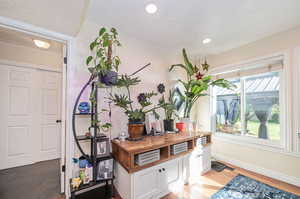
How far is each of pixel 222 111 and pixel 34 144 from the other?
14.3 feet

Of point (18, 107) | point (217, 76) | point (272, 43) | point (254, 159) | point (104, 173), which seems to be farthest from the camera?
point (217, 76)

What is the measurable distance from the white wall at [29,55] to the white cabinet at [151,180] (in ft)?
9.33

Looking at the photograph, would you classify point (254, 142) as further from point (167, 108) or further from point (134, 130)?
point (134, 130)

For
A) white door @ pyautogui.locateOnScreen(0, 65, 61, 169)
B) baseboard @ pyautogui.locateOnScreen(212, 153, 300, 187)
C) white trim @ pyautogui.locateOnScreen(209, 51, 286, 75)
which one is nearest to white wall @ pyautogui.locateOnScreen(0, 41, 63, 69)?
white door @ pyautogui.locateOnScreen(0, 65, 61, 169)

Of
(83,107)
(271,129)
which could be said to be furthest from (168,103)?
(271,129)

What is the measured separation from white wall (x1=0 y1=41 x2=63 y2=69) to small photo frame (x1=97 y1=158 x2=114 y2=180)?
2664 millimetres

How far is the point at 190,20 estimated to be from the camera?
6.10 feet

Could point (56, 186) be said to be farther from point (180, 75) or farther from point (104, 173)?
point (180, 75)

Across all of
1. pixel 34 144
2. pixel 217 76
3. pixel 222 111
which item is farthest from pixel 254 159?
pixel 34 144

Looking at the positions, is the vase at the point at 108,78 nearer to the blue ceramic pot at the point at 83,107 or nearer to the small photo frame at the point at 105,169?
the blue ceramic pot at the point at 83,107

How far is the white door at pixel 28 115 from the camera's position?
2.46m

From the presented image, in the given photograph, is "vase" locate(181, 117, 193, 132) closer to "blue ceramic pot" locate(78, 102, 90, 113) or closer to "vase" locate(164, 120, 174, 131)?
"vase" locate(164, 120, 174, 131)

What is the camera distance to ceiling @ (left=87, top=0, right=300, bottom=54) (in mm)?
1581

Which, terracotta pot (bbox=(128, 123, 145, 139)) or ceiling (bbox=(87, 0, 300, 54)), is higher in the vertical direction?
ceiling (bbox=(87, 0, 300, 54))
